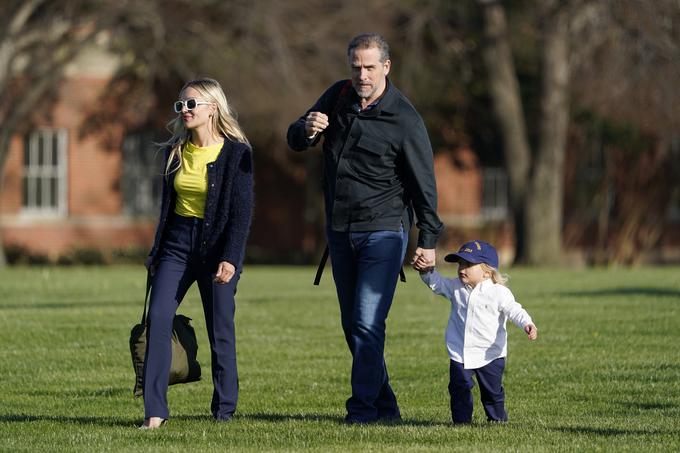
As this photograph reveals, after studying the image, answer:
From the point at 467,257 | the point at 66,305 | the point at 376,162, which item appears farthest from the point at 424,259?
the point at 66,305

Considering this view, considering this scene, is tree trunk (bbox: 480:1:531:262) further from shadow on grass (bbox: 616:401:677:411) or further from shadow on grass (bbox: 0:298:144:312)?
shadow on grass (bbox: 616:401:677:411)

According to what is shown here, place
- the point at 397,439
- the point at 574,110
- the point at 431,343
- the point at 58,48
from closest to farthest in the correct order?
the point at 397,439, the point at 431,343, the point at 58,48, the point at 574,110

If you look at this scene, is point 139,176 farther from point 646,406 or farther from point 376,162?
point 376,162

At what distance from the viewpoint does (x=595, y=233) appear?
40406mm

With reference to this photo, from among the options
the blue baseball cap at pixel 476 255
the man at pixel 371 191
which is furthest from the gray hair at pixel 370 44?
the blue baseball cap at pixel 476 255

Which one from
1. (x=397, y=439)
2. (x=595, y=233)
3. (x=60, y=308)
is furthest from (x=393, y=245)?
(x=595, y=233)

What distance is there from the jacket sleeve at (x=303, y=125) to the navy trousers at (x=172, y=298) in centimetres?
67

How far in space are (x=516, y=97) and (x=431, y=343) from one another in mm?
19498

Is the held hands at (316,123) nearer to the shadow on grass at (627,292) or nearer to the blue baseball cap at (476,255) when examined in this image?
the blue baseball cap at (476,255)

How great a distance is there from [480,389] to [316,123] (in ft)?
5.54

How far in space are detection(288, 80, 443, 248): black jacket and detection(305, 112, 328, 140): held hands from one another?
4.7 inches

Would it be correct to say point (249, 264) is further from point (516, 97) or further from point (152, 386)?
point (152, 386)

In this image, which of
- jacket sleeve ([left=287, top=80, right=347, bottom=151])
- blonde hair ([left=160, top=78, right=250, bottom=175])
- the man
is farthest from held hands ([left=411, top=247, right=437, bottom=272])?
blonde hair ([left=160, top=78, right=250, bottom=175])

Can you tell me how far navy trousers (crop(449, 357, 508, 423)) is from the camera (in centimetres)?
792
